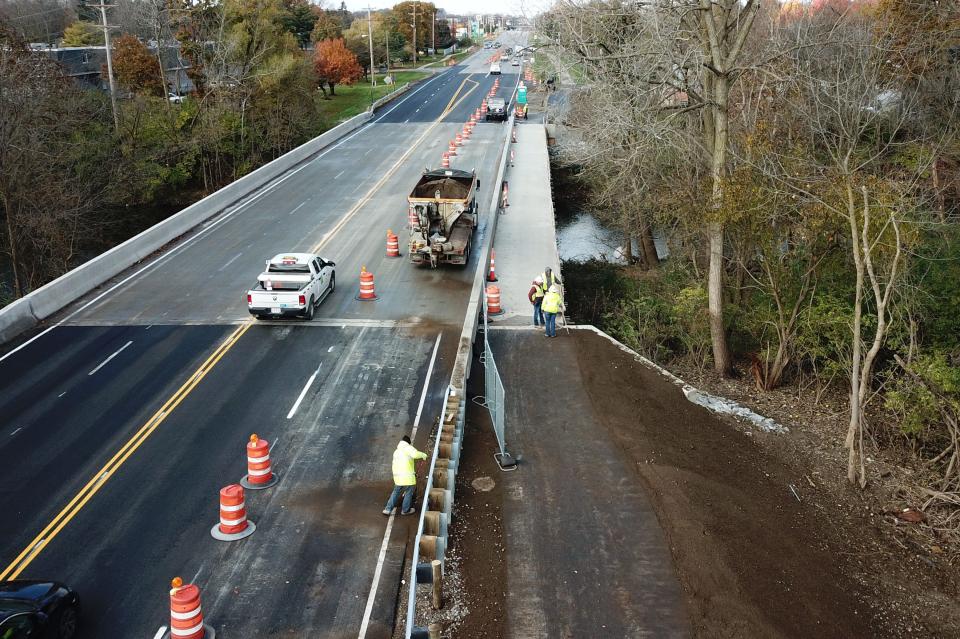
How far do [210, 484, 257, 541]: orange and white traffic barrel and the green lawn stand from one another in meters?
55.3

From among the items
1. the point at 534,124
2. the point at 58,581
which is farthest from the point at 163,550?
the point at 534,124

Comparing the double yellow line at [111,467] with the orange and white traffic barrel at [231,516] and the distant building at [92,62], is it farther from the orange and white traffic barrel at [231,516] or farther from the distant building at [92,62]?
the distant building at [92,62]

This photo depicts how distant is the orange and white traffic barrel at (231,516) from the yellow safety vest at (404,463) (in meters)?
2.39

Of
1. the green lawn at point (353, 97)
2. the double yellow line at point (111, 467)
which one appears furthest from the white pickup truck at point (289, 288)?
the green lawn at point (353, 97)

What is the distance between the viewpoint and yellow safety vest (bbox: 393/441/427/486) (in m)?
12.2

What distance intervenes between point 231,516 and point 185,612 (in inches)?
104

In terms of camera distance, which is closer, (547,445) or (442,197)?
(547,445)

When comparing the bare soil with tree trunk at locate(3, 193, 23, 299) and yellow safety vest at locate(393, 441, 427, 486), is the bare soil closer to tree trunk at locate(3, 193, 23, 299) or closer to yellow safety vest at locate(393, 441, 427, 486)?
yellow safety vest at locate(393, 441, 427, 486)

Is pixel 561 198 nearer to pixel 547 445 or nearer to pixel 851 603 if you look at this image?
pixel 547 445

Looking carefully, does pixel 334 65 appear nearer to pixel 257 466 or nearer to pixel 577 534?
pixel 257 466

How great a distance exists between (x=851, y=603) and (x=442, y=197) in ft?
63.6

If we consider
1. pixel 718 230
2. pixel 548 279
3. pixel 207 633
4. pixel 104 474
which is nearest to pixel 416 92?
pixel 548 279

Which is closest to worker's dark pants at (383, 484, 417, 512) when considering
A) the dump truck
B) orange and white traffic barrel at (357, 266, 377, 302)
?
orange and white traffic barrel at (357, 266, 377, 302)

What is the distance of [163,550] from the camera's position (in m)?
11.8
